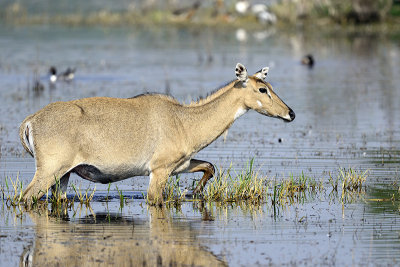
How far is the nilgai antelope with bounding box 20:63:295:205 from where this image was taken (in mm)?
12250

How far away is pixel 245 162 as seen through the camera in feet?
53.3

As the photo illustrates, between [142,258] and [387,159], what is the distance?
8024mm

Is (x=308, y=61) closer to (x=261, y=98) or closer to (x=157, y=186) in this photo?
(x=261, y=98)

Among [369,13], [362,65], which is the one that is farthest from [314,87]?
[369,13]

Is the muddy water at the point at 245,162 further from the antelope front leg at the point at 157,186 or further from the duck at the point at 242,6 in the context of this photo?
the duck at the point at 242,6

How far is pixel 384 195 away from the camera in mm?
13453

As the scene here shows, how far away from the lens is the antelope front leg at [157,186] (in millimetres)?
12703

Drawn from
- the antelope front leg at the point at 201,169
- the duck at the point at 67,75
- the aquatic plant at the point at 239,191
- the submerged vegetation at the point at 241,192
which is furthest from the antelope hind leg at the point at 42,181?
the duck at the point at 67,75

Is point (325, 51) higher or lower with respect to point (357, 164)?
higher

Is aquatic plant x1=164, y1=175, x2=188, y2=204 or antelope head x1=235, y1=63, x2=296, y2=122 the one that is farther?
antelope head x1=235, y1=63, x2=296, y2=122

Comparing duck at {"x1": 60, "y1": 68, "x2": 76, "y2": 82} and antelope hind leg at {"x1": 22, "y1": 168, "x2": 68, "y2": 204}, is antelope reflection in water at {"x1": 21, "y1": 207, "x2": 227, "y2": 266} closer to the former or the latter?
antelope hind leg at {"x1": 22, "y1": 168, "x2": 68, "y2": 204}

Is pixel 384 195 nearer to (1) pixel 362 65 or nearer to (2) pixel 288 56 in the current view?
(1) pixel 362 65

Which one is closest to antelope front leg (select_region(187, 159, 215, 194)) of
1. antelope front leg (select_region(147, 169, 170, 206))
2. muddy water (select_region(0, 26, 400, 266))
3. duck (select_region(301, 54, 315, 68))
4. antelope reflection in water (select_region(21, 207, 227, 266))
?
muddy water (select_region(0, 26, 400, 266))

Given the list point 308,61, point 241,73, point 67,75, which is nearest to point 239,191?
point 241,73
